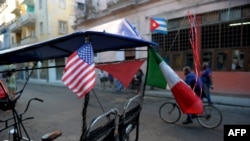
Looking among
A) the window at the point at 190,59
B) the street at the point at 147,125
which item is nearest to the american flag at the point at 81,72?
the street at the point at 147,125

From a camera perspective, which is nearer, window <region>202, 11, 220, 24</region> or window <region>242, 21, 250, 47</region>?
window <region>242, 21, 250, 47</region>

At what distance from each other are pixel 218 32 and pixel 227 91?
10.6ft

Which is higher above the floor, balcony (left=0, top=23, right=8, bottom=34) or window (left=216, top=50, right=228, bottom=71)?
balcony (left=0, top=23, right=8, bottom=34)

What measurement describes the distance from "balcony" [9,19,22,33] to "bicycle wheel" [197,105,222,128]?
36235 millimetres

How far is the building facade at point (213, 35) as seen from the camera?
1387cm

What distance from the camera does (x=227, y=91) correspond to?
14.5 m

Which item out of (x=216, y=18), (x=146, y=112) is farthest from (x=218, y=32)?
(x=146, y=112)

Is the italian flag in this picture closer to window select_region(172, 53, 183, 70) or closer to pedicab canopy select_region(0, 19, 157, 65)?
pedicab canopy select_region(0, 19, 157, 65)

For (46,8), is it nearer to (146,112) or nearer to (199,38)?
(199,38)

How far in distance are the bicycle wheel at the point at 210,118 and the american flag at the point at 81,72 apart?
510cm

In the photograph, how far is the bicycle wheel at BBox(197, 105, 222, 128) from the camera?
7.37 meters

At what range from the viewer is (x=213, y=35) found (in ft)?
49.7

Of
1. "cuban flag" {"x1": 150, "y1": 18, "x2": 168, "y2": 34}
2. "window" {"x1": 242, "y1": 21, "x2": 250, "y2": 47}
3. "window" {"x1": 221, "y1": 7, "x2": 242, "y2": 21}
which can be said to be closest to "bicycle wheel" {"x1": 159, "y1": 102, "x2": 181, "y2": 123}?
"window" {"x1": 242, "y1": 21, "x2": 250, "y2": 47}

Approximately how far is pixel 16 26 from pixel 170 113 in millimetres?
37362
